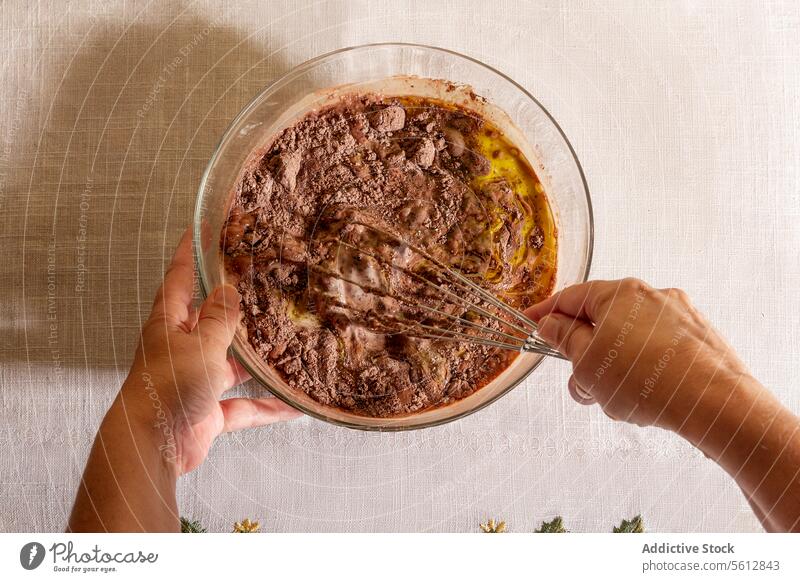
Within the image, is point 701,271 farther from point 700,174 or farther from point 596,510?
point 596,510

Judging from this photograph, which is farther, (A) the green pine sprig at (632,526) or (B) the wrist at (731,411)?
(A) the green pine sprig at (632,526)

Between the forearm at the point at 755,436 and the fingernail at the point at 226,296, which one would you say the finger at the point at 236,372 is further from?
the forearm at the point at 755,436

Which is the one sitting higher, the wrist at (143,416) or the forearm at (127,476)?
the wrist at (143,416)

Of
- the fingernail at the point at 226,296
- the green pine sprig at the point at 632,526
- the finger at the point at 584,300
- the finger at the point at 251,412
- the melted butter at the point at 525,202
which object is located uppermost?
the melted butter at the point at 525,202

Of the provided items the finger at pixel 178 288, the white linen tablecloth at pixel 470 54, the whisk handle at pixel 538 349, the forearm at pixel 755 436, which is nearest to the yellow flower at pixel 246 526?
the white linen tablecloth at pixel 470 54

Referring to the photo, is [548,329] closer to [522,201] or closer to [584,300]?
[584,300]
